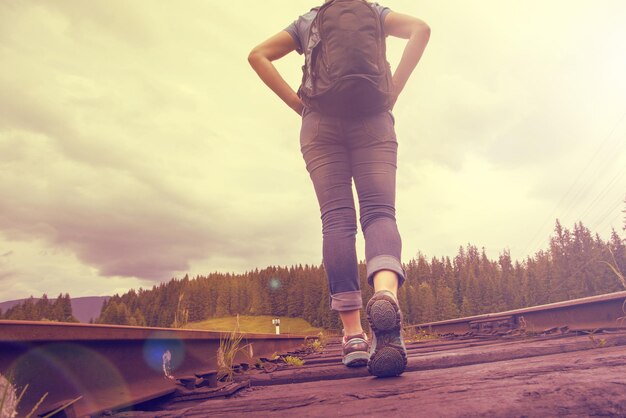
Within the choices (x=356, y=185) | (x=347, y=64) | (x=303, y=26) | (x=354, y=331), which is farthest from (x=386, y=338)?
(x=303, y=26)

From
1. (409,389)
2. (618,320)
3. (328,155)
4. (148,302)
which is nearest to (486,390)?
(409,389)

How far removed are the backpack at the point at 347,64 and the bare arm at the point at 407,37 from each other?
167mm

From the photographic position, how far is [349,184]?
219cm

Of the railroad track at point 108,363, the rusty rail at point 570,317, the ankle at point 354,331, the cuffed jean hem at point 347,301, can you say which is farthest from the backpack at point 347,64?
the rusty rail at point 570,317

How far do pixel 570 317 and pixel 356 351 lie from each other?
9.49 ft

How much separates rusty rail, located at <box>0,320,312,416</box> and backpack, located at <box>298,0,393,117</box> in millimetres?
1421

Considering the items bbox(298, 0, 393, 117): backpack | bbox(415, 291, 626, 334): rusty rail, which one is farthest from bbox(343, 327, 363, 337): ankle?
bbox(415, 291, 626, 334): rusty rail

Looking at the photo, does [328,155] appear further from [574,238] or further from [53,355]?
[574,238]

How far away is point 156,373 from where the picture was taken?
1.87 metres

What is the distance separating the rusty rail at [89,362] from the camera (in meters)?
1.17

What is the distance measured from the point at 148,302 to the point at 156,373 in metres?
113

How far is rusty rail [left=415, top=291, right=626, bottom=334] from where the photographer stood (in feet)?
10.3

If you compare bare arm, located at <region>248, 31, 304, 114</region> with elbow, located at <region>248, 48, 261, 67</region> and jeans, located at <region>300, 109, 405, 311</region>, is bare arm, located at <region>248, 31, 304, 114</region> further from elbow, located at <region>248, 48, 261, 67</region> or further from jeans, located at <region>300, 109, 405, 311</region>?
jeans, located at <region>300, 109, 405, 311</region>

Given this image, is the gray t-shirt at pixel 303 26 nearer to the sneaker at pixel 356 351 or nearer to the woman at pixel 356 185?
the woman at pixel 356 185
